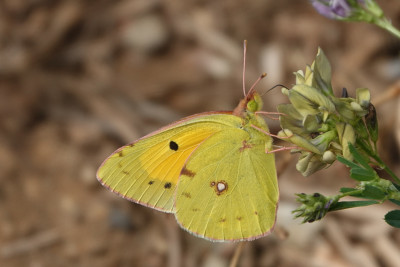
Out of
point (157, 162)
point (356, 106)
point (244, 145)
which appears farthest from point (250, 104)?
point (356, 106)

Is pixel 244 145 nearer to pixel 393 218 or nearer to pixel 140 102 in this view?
pixel 393 218

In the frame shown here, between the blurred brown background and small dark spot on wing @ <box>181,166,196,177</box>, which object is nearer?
small dark spot on wing @ <box>181,166,196,177</box>

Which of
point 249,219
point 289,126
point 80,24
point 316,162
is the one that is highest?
point 289,126

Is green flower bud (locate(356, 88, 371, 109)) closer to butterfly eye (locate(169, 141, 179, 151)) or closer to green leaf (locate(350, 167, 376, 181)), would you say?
green leaf (locate(350, 167, 376, 181))

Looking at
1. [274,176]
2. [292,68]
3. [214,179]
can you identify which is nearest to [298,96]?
[274,176]

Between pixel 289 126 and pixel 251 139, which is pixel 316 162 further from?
pixel 251 139

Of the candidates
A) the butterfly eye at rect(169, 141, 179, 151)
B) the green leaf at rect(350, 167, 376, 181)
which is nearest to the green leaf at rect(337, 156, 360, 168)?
the green leaf at rect(350, 167, 376, 181)
